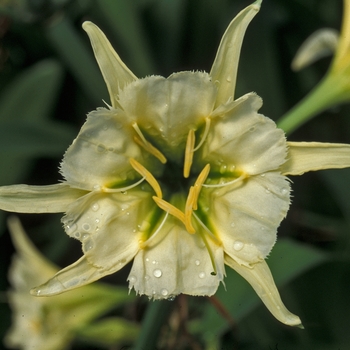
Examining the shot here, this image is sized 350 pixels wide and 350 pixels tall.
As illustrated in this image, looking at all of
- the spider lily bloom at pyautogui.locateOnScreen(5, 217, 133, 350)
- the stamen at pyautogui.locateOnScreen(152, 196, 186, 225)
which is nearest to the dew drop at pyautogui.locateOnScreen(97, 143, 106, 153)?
the stamen at pyautogui.locateOnScreen(152, 196, 186, 225)

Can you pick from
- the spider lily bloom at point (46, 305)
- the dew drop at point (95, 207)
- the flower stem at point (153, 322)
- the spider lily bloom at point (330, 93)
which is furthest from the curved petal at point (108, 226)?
the spider lily bloom at point (46, 305)

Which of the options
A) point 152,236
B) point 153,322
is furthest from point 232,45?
point 153,322

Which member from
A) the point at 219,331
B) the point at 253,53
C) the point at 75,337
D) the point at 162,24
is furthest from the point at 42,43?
the point at 219,331

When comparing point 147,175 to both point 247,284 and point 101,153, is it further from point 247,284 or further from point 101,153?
point 247,284

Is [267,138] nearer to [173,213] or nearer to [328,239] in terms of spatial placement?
[173,213]

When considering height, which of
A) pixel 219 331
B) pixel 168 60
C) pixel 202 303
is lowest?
pixel 202 303

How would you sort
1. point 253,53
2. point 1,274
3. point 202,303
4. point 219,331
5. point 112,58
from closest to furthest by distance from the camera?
point 112,58, point 219,331, point 202,303, point 253,53, point 1,274

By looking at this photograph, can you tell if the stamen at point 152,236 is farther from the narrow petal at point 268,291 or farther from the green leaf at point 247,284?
the green leaf at point 247,284
